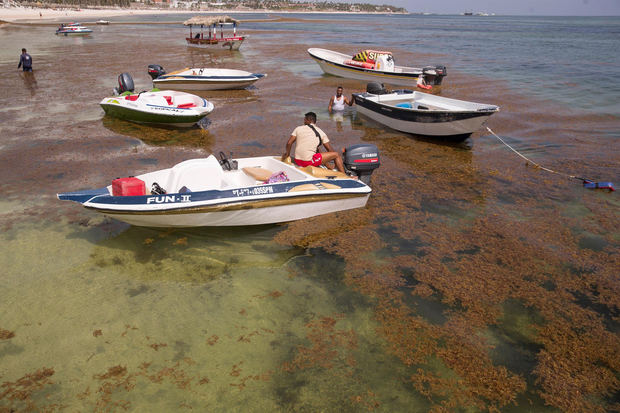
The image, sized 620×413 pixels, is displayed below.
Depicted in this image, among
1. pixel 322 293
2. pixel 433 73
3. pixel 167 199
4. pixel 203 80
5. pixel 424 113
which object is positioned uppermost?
pixel 433 73

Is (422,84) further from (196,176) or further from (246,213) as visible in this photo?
(246,213)

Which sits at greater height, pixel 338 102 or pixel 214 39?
pixel 214 39

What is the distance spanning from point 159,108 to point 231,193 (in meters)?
8.27

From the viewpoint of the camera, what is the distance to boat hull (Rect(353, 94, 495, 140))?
12.2m

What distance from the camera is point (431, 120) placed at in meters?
12.9

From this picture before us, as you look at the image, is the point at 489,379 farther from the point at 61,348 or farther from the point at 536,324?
the point at 61,348

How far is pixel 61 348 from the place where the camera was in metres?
5.06

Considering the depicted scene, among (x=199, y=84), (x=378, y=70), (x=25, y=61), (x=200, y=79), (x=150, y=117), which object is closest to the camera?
(x=150, y=117)

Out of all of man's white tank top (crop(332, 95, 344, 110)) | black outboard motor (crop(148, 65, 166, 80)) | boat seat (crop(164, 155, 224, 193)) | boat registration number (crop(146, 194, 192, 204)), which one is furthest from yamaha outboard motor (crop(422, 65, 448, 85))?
boat registration number (crop(146, 194, 192, 204))

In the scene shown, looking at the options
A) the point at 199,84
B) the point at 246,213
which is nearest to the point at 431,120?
the point at 246,213

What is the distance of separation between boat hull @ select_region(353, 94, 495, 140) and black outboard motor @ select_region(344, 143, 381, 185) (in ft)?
16.7

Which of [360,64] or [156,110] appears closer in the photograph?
[156,110]

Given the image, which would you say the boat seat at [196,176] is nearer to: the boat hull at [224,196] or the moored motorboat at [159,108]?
the boat hull at [224,196]

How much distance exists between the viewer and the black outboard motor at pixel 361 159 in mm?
8562
